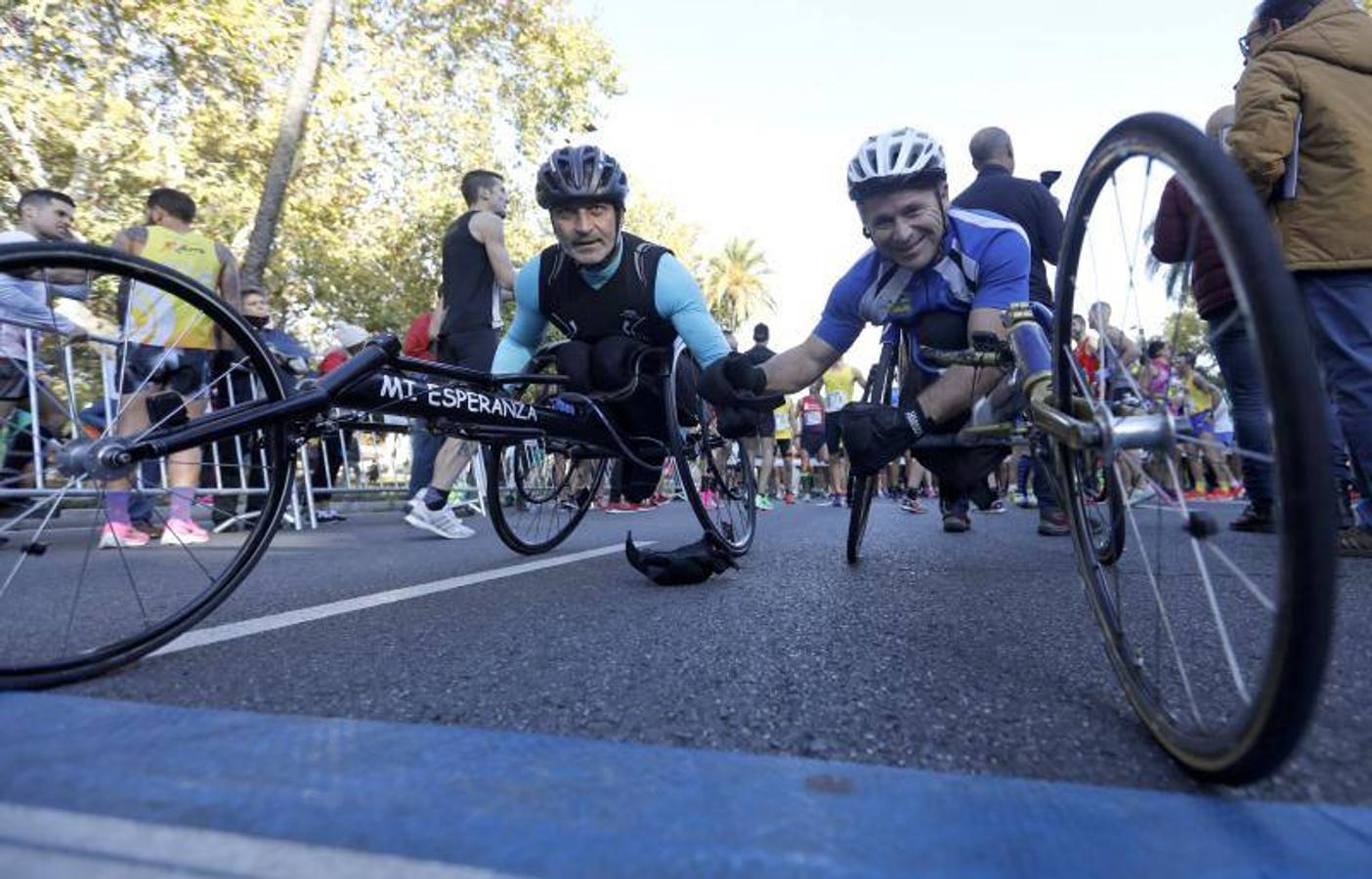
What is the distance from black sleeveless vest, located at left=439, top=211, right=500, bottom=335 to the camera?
5055 mm

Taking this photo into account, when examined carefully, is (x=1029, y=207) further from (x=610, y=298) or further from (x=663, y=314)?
(x=610, y=298)

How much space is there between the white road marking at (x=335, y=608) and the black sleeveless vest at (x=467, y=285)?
1.95 m

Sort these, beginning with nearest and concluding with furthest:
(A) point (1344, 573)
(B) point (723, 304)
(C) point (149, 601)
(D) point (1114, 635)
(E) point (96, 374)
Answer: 1. (D) point (1114, 635)
2. (C) point (149, 601)
3. (A) point (1344, 573)
4. (E) point (96, 374)
5. (B) point (723, 304)

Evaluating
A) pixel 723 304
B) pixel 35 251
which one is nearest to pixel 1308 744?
pixel 35 251

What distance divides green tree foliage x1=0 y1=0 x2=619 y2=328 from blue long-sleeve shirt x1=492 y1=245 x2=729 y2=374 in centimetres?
1016

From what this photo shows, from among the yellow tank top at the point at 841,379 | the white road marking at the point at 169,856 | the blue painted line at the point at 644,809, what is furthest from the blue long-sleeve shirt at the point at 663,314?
the yellow tank top at the point at 841,379

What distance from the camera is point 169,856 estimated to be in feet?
2.71

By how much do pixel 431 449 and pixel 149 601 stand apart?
11.5ft

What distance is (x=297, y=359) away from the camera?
6.06 meters

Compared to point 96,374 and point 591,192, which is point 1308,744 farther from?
point 96,374

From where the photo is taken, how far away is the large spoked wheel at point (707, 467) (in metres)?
3.29

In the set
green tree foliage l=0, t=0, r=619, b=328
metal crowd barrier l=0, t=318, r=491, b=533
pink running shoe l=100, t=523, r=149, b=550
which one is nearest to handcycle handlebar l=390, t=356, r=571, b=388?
metal crowd barrier l=0, t=318, r=491, b=533

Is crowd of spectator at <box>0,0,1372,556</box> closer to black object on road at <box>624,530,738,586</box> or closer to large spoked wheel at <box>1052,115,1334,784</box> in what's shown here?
large spoked wheel at <box>1052,115,1334,784</box>

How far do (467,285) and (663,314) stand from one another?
215cm
